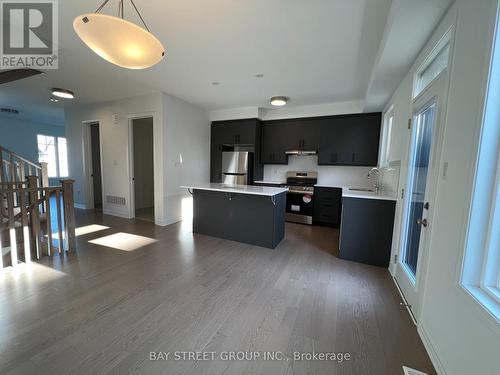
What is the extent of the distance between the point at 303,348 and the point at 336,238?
8.63 ft

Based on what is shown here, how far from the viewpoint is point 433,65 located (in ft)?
6.19

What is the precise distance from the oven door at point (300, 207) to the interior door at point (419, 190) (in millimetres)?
2269

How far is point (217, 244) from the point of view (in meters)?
3.33

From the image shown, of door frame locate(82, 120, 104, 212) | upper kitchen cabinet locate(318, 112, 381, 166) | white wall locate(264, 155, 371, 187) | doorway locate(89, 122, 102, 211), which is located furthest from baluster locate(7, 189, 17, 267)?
upper kitchen cabinet locate(318, 112, 381, 166)

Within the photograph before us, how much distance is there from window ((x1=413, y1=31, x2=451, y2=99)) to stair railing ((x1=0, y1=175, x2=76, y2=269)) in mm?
4396

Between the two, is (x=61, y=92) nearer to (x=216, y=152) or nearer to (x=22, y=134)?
(x=216, y=152)

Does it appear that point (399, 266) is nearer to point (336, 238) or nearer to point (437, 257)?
point (437, 257)

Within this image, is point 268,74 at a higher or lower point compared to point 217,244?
higher

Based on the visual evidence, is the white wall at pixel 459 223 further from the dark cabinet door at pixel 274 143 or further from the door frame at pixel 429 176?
the dark cabinet door at pixel 274 143

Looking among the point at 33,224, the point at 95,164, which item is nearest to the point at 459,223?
the point at 33,224

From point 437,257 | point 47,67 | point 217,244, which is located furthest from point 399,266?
point 47,67

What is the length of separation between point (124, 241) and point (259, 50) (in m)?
3.44

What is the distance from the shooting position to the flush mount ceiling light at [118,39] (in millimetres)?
1220

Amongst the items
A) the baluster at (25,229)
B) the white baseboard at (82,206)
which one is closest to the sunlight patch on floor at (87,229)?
the baluster at (25,229)
